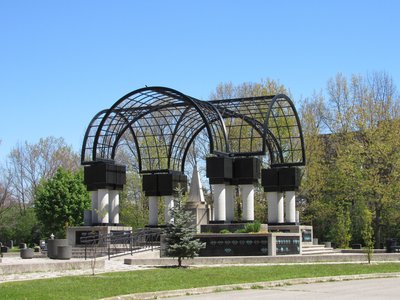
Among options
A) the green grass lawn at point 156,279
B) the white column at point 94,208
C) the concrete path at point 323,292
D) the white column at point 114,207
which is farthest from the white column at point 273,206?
the concrete path at point 323,292

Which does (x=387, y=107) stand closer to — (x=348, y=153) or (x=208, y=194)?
(x=348, y=153)

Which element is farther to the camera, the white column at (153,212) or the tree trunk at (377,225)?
the tree trunk at (377,225)

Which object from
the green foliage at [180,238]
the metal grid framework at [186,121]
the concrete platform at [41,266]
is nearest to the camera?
the concrete platform at [41,266]

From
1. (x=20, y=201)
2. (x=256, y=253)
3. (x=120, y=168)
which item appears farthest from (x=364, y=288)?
(x=20, y=201)

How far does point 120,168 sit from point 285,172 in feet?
32.3

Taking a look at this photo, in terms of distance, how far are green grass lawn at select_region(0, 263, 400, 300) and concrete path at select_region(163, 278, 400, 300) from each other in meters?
1.56

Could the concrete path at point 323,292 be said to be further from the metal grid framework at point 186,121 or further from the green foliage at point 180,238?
the metal grid framework at point 186,121

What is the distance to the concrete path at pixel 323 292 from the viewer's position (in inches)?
738

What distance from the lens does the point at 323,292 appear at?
20047mm

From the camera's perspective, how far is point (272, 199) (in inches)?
1721

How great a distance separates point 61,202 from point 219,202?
22502 mm

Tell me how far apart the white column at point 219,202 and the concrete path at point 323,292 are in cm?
1700

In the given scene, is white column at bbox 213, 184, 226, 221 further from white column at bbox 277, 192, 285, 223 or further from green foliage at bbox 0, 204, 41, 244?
green foliage at bbox 0, 204, 41, 244

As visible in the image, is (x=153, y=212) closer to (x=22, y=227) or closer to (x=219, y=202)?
(x=219, y=202)
